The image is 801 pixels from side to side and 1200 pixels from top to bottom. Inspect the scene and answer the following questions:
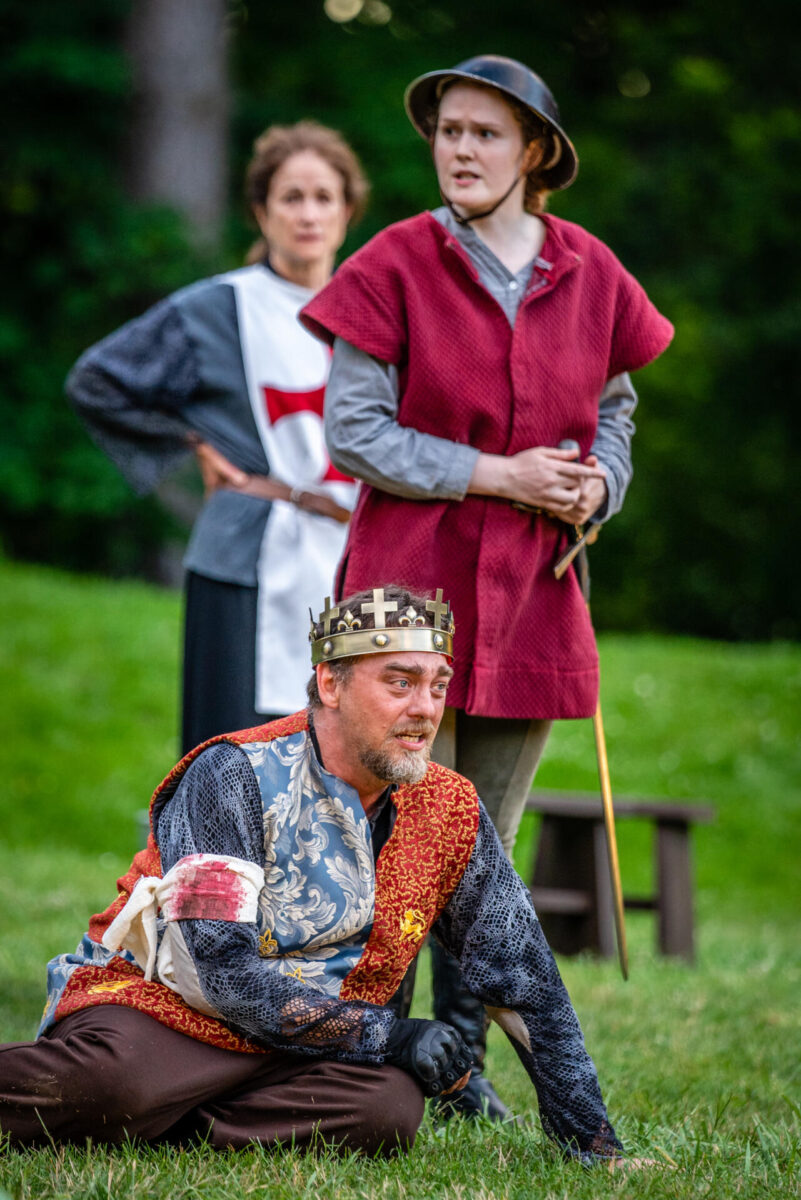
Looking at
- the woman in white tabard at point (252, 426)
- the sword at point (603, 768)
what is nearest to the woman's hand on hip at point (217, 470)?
the woman in white tabard at point (252, 426)

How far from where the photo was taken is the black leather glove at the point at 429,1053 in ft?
9.36

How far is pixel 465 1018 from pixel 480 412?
52.1 inches

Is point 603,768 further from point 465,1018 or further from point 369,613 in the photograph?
point 369,613

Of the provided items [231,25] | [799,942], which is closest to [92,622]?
[799,942]

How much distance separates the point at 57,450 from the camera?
14.0m

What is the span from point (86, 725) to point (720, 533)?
34.1 feet

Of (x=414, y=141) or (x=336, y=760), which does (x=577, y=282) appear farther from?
(x=414, y=141)

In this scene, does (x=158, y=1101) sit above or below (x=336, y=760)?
below

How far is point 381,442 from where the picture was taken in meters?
3.29

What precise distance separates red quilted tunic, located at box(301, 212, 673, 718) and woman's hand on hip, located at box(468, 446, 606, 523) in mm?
55

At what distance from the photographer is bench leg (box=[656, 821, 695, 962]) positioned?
6.97 metres

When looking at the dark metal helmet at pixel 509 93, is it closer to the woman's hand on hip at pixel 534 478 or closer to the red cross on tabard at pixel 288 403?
the woman's hand on hip at pixel 534 478

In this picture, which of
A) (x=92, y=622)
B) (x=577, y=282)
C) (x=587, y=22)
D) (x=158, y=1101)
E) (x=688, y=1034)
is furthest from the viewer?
(x=587, y=22)

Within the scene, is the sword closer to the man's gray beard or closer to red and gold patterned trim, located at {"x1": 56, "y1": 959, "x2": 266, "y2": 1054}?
the man's gray beard
